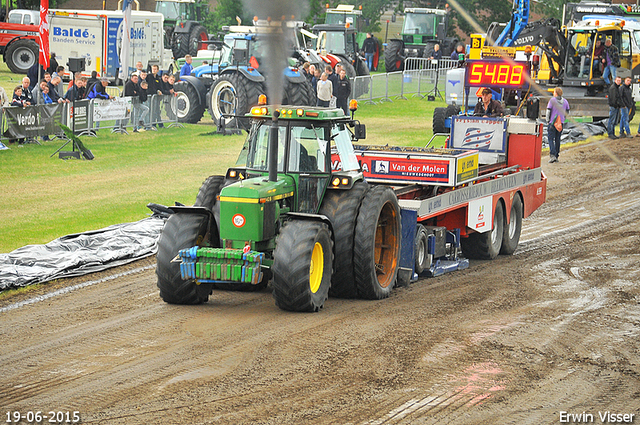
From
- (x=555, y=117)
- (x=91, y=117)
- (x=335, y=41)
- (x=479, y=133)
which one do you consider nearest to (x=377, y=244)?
(x=479, y=133)

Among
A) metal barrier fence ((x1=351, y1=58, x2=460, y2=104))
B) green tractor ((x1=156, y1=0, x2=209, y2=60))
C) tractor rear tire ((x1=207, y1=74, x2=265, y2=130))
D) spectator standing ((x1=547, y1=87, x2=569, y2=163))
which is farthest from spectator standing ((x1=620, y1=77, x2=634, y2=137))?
green tractor ((x1=156, y1=0, x2=209, y2=60))

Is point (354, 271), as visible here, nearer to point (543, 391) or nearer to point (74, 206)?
point (543, 391)

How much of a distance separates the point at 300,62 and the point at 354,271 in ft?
67.3

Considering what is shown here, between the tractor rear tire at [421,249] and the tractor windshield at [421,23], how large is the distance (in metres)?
37.9

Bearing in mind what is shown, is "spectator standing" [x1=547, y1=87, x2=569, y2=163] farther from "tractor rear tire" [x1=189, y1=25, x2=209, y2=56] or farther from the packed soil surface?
"tractor rear tire" [x1=189, y1=25, x2=209, y2=56]

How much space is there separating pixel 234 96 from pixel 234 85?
56cm

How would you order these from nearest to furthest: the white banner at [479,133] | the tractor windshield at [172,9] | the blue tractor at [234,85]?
the white banner at [479,133]
the blue tractor at [234,85]
the tractor windshield at [172,9]

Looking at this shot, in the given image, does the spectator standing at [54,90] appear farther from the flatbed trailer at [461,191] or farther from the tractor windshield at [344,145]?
the tractor windshield at [344,145]

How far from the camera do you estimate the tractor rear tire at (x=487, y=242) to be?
43.8ft

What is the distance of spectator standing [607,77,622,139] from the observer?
25844 mm

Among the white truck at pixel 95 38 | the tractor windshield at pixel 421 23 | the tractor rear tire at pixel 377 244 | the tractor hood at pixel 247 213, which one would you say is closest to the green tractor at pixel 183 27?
the white truck at pixel 95 38

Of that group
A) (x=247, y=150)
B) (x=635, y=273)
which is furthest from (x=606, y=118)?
(x=247, y=150)

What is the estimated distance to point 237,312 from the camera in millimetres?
9734

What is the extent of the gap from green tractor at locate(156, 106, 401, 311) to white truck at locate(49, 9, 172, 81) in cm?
2304
